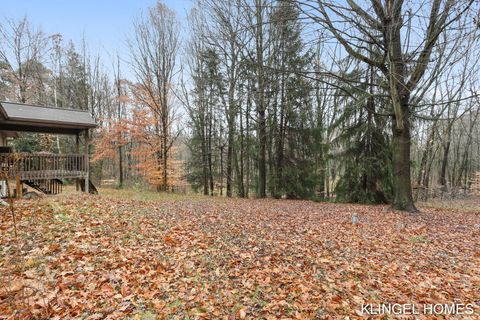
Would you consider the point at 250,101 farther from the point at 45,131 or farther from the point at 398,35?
the point at 45,131

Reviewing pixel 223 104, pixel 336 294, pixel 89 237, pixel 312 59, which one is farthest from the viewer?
pixel 223 104

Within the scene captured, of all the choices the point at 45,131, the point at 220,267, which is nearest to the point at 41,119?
the point at 45,131

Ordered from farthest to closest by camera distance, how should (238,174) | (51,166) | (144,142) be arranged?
(144,142), (238,174), (51,166)

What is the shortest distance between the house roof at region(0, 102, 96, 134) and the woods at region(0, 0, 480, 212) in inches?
199

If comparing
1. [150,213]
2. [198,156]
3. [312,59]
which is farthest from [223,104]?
[150,213]

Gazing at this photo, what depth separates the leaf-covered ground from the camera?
9.08 ft

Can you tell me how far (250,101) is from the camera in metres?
A: 13.1

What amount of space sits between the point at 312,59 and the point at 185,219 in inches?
439

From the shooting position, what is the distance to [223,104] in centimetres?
1483

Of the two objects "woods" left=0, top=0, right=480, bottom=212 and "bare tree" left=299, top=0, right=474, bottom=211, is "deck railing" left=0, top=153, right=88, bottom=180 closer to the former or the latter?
"woods" left=0, top=0, right=480, bottom=212

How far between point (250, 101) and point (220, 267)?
10643mm

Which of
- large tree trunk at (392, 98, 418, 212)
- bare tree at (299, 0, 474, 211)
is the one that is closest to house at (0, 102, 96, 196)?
bare tree at (299, 0, 474, 211)

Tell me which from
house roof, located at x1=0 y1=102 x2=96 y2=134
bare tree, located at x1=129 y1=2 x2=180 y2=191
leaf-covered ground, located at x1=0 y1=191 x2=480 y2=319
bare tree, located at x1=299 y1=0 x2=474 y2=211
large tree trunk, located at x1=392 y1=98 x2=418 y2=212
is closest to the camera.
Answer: leaf-covered ground, located at x1=0 y1=191 x2=480 y2=319

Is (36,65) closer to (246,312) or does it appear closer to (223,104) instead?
(223,104)
